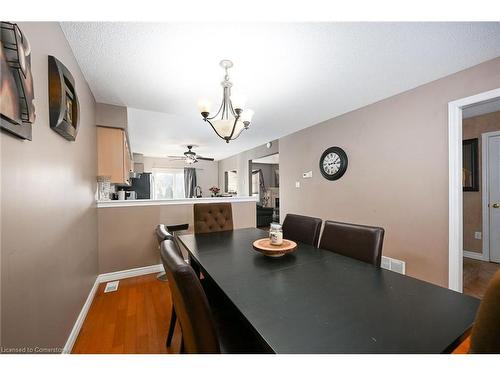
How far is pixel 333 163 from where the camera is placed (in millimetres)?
3174

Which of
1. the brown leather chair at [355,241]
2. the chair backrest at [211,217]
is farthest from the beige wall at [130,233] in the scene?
the brown leather chair at [355,241]

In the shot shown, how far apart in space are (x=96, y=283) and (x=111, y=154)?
5.11 feet

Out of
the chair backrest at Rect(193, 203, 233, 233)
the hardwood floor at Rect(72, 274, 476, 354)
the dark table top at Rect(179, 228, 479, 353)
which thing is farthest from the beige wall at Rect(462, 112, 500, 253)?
the chair backrest at Rect(193, 203, 233, 233)

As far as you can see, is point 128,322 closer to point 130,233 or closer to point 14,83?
point 130,233

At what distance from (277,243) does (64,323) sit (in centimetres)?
153

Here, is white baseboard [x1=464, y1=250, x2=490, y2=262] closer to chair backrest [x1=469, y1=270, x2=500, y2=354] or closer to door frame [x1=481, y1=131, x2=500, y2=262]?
door frame [x1=481, y1=131, x2=500, y2=262]

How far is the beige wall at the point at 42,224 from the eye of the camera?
2.67 feet

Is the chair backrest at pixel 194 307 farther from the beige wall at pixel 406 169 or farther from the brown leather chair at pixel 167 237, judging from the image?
the beige wall at pixel 406 169

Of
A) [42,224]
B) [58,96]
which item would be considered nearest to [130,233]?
[42,224]

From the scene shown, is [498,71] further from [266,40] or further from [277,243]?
[277,243]

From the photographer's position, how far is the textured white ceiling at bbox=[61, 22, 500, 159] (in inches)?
54.0

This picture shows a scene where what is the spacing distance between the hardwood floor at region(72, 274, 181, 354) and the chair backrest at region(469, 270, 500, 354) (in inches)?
62.1

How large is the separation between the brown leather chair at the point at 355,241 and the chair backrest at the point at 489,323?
2.60 feet
